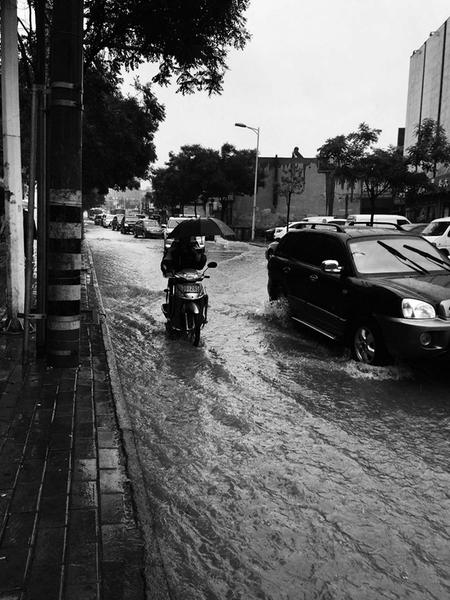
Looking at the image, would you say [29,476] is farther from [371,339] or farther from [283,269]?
[283,269]

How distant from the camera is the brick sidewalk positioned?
9.03ft

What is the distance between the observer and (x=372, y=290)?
22.6 ft

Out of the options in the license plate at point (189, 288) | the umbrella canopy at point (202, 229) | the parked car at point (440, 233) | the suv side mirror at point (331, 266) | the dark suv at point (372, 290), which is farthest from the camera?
the parked car at point (440, 233)

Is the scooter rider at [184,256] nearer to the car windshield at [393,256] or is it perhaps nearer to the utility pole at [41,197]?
the car windshield at [393,256]

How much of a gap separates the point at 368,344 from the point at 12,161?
16.0 feet

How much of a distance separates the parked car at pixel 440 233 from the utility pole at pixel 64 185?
47.4 ft

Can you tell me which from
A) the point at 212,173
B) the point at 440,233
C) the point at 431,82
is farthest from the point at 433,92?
the point at 440,233

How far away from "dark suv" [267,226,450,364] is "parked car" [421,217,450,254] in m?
10.0

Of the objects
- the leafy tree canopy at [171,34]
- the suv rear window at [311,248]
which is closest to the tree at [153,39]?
the leafy tree canopy at [171,34]

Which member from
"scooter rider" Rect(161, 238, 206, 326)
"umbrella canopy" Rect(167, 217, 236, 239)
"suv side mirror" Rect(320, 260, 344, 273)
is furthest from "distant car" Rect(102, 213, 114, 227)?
"suv side mirror" Rect(320, 260, 344, 273)

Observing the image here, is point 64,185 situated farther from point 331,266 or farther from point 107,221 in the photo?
point 107,221

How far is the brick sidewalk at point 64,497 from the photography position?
108 inches

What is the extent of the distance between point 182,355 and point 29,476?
4095mm

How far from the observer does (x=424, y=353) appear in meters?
6.21
